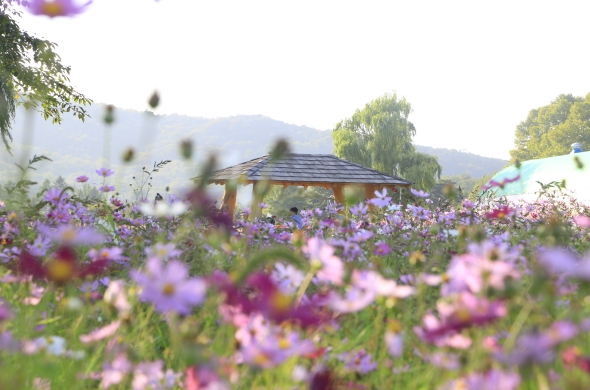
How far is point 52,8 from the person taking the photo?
1.66 m

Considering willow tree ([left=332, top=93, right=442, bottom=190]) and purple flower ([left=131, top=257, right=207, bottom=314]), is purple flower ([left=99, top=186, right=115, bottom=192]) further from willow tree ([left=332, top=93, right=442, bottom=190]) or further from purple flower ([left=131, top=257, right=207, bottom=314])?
willow tree ([left=332, top=93, right=442, bottom=190])

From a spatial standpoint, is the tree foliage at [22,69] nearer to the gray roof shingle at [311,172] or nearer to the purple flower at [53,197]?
the gray roof shingle at [311,172]

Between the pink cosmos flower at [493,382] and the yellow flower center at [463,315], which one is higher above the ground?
the yellow flower center at [463,315]

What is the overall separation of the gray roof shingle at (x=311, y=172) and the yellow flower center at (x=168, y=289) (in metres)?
12.7

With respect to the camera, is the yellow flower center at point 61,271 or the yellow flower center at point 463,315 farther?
the yellow flower center at point 61,271

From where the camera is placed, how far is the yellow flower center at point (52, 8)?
64.9 inches

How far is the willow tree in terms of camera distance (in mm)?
29578

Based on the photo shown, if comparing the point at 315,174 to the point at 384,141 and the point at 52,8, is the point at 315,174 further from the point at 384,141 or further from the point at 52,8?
the point at 384,141

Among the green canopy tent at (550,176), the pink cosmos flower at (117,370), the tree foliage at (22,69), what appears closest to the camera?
the pink cosmos flower at (117,370)

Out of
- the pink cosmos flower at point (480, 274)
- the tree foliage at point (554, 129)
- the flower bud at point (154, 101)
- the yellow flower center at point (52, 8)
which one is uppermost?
the tree foliage at point (554, 129)

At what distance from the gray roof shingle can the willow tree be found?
12419 millimetres

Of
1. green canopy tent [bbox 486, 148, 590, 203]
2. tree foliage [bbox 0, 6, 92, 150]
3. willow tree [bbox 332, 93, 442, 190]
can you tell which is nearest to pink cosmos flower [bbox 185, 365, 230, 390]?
tree foliage [bbox 0, 6, 92, 150]

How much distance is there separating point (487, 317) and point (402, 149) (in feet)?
101

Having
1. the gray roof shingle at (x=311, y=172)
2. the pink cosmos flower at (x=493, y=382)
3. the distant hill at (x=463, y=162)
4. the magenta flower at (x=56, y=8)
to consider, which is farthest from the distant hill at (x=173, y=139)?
the pink cosmos flower at (x=493, y=382)
